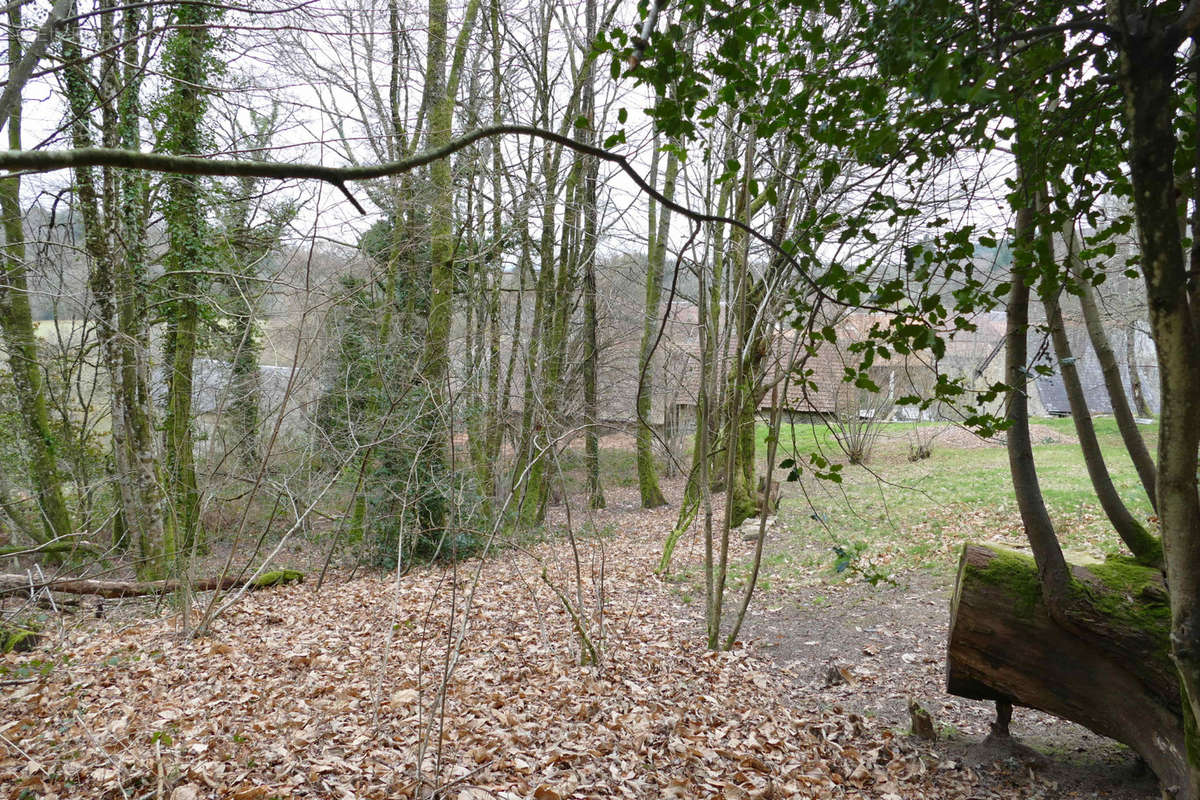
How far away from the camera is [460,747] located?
3.42 m

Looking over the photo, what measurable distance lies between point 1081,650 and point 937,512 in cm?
684

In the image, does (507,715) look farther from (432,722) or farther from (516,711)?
(432,722)

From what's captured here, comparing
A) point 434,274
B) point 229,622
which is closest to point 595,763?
point 229,622

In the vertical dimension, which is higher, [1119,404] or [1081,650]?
[1119,404]

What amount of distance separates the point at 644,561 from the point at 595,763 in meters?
5.59

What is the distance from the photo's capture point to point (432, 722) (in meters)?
2.95

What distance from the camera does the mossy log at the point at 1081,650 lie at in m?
3.19

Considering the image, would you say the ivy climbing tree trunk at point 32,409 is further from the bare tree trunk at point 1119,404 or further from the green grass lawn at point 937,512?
the bare tree trunk at point 1119,404

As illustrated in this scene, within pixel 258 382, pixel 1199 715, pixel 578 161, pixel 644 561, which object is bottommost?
pixel 644 561

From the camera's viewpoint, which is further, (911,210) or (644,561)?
(644,561)

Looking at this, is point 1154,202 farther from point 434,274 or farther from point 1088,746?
point 434,274

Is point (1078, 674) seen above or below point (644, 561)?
above

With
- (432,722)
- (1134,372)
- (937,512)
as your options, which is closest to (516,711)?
(432,722)

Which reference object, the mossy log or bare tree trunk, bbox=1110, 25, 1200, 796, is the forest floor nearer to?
the mossy log
